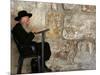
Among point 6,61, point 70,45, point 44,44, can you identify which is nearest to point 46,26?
point 44,44

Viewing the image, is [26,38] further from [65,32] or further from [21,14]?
[65,32]

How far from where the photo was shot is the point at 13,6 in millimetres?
1800

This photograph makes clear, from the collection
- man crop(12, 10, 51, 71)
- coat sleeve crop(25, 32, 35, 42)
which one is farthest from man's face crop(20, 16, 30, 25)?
coat sleeve crop(25, 32, 35, 42)

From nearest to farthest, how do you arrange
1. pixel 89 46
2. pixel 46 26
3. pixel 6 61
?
1. pixel 6 61
2. pixel 46 26
3. pixel 89 46

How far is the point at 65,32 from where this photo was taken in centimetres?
197

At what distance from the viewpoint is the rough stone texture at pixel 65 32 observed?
1863mm

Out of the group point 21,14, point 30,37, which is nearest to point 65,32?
point 30,37

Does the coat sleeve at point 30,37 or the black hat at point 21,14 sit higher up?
the black hat at point 21,14

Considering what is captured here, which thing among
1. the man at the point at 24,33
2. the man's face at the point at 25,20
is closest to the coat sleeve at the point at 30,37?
the man at the point at 24,33

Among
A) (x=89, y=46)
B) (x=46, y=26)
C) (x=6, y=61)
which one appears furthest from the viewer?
(x=89, y=46)

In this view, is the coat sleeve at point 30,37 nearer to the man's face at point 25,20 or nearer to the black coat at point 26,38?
the black coat at point 26,38
